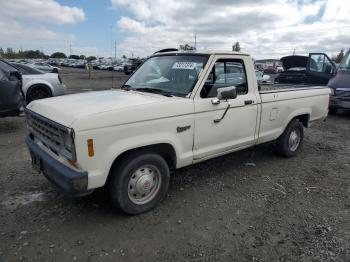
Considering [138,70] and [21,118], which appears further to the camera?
[21,118]

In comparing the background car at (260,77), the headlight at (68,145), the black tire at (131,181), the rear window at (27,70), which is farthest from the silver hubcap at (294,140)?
the rear window at (27,70)

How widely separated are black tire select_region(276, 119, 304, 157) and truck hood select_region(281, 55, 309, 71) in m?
9.62

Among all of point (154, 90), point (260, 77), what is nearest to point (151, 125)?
point (154, 90)

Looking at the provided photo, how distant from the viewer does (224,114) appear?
4.41 m

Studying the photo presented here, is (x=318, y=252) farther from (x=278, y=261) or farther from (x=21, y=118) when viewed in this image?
(x=21, y=118)

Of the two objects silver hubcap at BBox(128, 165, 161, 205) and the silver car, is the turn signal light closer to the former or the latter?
silver hubcap at BBox(128, 165, 161, 205)

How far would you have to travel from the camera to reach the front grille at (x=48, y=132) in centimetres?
335

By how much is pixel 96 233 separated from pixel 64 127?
1.23m

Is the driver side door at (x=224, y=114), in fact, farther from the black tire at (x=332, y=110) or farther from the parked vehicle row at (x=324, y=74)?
the black tire at (x=332, y=110)

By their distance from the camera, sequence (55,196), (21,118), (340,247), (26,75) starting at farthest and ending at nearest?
(26,75) < (21,118) < (55,196) < (340,247)

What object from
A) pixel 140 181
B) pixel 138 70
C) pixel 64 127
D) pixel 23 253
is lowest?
pixel 23 253

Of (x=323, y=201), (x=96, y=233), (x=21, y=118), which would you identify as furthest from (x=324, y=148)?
(x=21, y=118)

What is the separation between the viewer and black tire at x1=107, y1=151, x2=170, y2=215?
11.8 feet

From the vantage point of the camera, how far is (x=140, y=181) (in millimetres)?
3787
